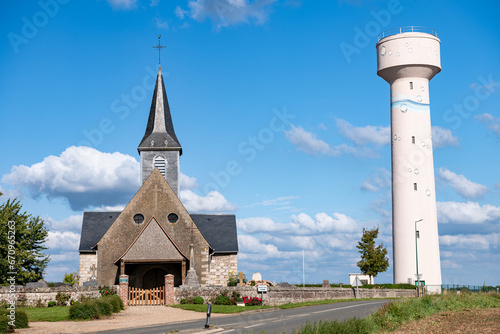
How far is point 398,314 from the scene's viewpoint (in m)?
19.0

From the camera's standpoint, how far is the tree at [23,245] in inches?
1833

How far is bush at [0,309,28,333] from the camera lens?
753 inches

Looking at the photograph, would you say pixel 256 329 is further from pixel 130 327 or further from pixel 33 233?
pixel 33 233

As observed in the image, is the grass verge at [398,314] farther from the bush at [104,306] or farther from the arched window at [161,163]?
the arched window at [161,163]

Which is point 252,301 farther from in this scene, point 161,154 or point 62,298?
point 161,154

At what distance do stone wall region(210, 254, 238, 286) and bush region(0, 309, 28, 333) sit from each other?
28.6 metres

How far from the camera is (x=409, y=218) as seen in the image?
4844 cm

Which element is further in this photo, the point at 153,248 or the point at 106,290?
the point at 153,248

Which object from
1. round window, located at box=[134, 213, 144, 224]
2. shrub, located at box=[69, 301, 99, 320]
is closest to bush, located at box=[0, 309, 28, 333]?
shrub, located at box=[69, 301, 99, 320]

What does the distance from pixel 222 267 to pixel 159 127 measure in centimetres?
1422

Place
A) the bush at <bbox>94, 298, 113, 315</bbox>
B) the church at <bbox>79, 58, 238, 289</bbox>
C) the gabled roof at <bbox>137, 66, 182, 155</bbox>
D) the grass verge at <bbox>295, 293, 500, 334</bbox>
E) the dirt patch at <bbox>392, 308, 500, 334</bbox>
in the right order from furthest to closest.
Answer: the gabled roof at <bbox>137, 66, 182, 155</bbox> < the church at <bbox>79, 58, 238, 289</bbox> < the bush at <bbox>94, 298, 113, 315</bbox> < the grass verge at <bbox>295, 293, 500, 334</bbox> < the dirt patch at <bbox>392, 308, 500, 334</bbox>

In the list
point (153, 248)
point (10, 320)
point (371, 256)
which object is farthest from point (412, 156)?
point (10, 320)

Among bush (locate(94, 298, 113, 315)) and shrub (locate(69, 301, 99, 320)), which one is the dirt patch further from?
bush (locate(94, 298, 113, 315))

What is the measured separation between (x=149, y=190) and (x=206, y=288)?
38.3 feet
